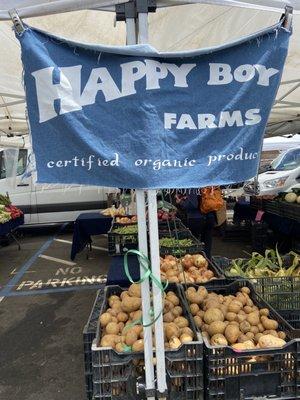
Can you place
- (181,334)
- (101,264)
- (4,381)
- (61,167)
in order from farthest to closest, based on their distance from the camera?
(101,264) < (4,381) < (181,334) < (61,167)

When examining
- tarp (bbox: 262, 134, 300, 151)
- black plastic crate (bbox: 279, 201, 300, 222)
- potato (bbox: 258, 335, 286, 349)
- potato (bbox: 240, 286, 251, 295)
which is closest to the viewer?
potato (bbox: 258, 335, 286, 349)

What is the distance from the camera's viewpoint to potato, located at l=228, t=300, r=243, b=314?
273cm

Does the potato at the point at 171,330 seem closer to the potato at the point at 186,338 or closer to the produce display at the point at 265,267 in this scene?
the potato at the point at 186,338

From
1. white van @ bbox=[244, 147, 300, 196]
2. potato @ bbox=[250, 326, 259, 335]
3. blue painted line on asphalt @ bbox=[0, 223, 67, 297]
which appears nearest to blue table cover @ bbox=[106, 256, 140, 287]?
potato @ bbox=[250, 326, 259, 335]

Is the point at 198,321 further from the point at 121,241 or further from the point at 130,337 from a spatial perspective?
the point at 121,241

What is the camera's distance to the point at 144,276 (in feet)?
6.60

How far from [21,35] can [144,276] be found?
1370 millimetres

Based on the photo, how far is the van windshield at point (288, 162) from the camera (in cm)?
1170

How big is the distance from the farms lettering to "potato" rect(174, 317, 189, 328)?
161cm

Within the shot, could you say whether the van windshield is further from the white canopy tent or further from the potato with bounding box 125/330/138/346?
the potato with bounding box 125/330/138/346

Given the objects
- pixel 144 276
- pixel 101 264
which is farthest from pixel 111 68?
pixel 101 264

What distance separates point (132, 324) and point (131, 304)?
672 mm

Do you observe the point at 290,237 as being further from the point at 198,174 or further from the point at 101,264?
the point at 198,174

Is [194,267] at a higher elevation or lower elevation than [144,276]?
lower
